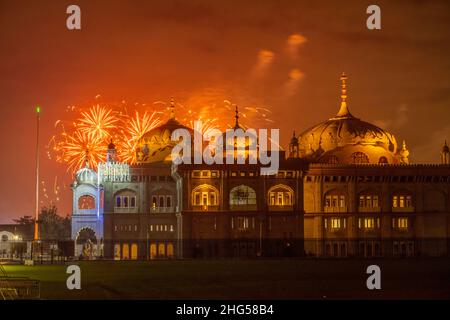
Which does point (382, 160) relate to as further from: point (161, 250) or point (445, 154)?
point (161, 250)

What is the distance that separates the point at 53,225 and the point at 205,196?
59.0 m

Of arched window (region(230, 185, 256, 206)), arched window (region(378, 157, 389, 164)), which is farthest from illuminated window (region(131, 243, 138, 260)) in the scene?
arched window (region(378, 157, 389, 164))

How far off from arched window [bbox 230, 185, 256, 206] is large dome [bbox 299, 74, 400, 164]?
402 inches

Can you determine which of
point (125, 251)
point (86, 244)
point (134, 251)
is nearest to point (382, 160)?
point (134, 251)

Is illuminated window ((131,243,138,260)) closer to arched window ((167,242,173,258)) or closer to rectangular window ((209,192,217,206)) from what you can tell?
arched window ((167,242,173,258))

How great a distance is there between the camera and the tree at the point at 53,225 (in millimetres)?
135000

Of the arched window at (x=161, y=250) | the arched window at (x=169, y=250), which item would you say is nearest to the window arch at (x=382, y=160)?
the arched window at (x=169, y=250)

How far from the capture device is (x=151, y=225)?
9006 cm

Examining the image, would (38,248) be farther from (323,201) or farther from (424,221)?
(424,221)

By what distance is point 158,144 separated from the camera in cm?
9731

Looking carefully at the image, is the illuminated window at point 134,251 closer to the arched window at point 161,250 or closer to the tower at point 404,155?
the arched window at point 161,250

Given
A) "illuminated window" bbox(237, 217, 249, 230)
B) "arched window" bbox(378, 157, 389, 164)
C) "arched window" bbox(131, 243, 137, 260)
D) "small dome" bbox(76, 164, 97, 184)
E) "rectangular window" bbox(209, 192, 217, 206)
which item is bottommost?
"arched window" bbox(131, 243, 137, 260)

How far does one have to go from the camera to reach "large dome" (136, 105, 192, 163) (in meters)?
95.3

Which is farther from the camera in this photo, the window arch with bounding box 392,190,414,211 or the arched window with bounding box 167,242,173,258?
the window arch with bounding box 392,190,414,211
